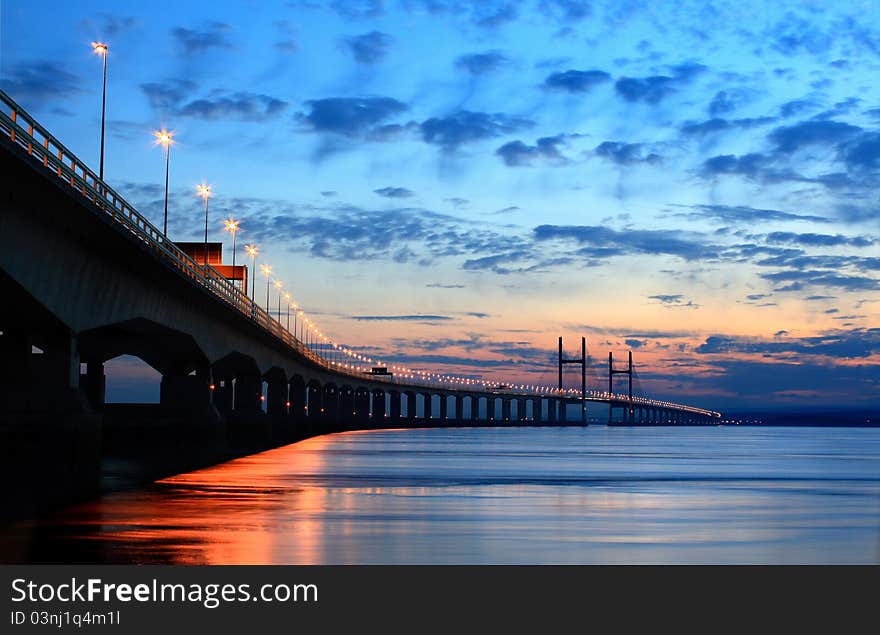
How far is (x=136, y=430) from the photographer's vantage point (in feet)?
255

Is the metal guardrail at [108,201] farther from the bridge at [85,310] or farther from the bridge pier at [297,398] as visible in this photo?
the bridge pier at [297,398]

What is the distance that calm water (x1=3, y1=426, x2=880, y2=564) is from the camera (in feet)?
76.1

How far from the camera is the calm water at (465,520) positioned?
2319 cm

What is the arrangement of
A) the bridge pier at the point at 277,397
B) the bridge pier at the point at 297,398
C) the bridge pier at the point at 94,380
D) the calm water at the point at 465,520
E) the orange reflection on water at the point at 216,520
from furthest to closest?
the bridge pier at the point at 297,398 < the bridge pier at the point at 277,397 < the bridge pier at the point at 94,380 < the calm water at the point at 465,520 < the orange reflection on water at the point at 216,520

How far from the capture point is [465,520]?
30.6 m

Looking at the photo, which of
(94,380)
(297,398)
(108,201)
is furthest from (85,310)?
(297,398)

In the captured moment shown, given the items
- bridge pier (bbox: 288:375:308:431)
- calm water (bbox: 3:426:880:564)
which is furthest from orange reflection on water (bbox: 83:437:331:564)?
bridge pier (bbox: 288:375:308:431)

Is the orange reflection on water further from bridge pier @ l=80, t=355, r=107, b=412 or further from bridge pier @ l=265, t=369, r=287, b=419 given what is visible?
bridge pier @ l=265, t=369, r=287, b=419

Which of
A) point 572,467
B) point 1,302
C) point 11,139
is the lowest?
point 572,467

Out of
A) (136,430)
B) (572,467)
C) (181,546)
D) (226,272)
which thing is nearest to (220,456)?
(136,430)

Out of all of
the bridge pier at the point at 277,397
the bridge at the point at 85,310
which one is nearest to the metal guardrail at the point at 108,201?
the bridge at the point at 85,310
